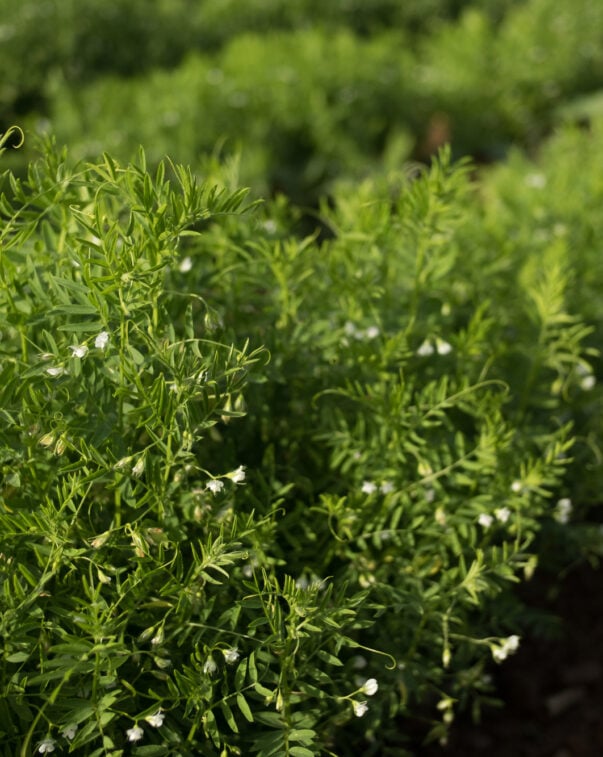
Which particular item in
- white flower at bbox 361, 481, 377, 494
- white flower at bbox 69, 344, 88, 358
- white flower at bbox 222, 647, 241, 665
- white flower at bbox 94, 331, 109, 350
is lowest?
white flower at bbox 222, 647, 241, 665

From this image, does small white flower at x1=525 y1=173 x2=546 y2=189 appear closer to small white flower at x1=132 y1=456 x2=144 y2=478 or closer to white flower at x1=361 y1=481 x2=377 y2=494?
white flower at x1=361 y1=481 x2=377 y2=494

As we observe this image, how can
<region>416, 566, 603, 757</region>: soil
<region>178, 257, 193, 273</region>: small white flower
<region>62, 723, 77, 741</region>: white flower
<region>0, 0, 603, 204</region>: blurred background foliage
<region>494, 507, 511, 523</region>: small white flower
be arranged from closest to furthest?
<region>62, 723, 77, 741</region>: white flower, <region>494, 507, 511, 523</region>: small white flower, <region>178, 257, 193, 273</region>: small white flower, <region>416, 566, 603, 757</region>: soil, <region>0, 0, 603, 204</region>: blurred background foliage

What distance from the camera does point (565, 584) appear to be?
288cm

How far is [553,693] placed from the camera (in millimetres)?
2648

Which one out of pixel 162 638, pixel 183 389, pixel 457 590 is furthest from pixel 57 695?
pixel 457 590

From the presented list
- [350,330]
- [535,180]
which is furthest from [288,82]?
[350,330]

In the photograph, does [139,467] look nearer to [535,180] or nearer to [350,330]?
[350,330]

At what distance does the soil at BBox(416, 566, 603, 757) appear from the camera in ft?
8.15

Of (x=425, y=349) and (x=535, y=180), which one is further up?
(x=425, y=349)

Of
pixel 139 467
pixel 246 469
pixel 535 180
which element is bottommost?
pixel 535 180

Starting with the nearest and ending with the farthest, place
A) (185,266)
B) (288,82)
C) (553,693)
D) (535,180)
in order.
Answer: (185,266), (553,693), (535,180), (288,82)

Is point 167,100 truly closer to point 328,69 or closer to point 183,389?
point 328,69

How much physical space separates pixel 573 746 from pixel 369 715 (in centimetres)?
94

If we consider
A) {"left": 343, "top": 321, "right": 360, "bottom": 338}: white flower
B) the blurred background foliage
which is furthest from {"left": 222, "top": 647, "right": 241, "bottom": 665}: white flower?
the blurred background foliage
